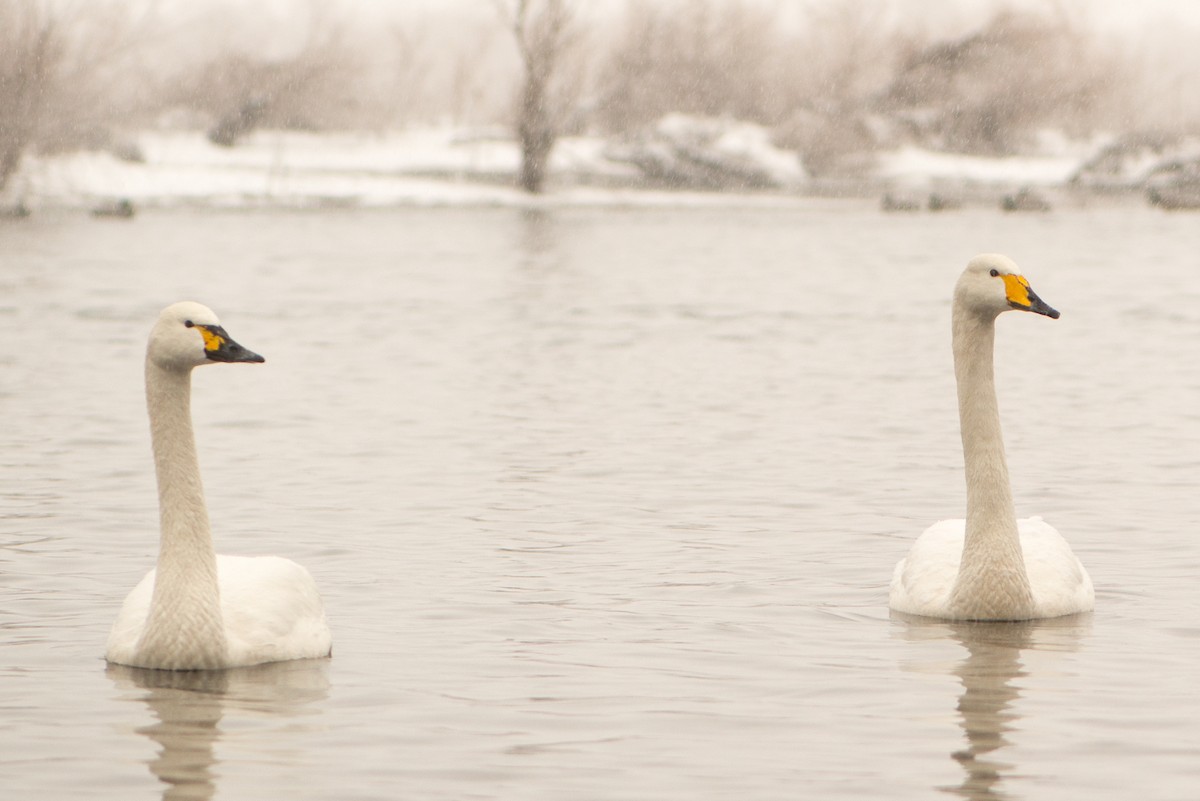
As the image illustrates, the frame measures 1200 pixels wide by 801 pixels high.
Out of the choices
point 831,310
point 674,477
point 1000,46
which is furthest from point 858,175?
point 674,477

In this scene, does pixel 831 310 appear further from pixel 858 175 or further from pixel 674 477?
pixel 858 175

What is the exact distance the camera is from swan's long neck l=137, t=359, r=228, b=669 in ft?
23.1

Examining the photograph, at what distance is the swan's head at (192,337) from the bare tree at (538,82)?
139ft

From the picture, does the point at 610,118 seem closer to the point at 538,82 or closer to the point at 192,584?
the point at 538,82

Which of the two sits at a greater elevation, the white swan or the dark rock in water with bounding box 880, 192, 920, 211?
the dark rock in water with bounding box 880, 192, 920, 211

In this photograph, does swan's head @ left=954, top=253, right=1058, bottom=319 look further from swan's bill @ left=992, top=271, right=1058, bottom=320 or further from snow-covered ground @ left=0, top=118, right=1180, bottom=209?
snow-covered ground @ left=0, top=118, right=1180, bottom=209

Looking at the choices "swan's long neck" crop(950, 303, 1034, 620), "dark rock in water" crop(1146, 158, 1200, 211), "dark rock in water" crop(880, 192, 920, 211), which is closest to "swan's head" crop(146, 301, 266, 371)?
"swan's long neck" crop(950, 303, 1034, 620)

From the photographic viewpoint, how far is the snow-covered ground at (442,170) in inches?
1836

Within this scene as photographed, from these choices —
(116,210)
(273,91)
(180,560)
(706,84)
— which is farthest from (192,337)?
(706,84)

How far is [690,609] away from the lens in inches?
334

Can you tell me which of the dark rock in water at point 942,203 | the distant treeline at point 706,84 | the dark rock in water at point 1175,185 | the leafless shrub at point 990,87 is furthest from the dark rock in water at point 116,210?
the leafless shrub at point 990,87

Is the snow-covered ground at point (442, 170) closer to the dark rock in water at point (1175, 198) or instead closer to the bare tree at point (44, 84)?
the bare tree at point (44, 84)

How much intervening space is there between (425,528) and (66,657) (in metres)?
3.02

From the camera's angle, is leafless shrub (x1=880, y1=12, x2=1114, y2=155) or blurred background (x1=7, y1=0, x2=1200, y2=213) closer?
blurred background (x1=7, y1=0, x2=1200, y2=213)
